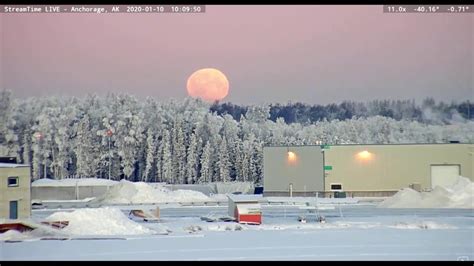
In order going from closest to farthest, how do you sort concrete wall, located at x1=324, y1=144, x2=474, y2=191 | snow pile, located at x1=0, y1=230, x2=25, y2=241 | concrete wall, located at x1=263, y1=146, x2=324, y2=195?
snow pile, located at x1=0, y1=230, x2=25, y2=241
concrete wall, located at x1=324, y1=144, x2=474, y2=191
concrete wall, located at x1=263, y1=146, x2=324, y2=195

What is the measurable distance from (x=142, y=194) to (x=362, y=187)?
2.60m

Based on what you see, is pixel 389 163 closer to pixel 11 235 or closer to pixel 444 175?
pixel 444 175

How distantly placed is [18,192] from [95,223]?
73cm

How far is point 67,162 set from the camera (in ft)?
21.2

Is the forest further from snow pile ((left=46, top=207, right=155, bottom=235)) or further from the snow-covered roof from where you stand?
snow pile ((left=46, top=207, right=155, bottom=235))

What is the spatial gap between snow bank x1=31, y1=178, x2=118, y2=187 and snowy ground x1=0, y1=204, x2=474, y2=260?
0.89 feet

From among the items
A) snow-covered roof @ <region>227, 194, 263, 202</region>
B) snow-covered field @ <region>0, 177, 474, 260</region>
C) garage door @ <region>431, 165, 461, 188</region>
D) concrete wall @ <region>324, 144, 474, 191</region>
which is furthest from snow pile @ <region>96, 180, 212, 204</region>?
garage door @ <region>431, 165, 461, 188</region>

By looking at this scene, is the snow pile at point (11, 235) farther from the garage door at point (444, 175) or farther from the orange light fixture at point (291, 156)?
the garage door at point (444, 175)

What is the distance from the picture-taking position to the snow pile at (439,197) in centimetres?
602

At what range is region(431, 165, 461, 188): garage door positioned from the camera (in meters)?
6.28

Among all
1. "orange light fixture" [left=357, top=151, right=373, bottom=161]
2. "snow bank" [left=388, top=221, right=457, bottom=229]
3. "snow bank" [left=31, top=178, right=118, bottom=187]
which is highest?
"orange light fixture" [left=357, top=151, right=373, bottom=161]

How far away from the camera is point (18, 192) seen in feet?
19.1

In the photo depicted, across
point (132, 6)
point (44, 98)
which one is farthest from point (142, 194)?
point (132, 6)

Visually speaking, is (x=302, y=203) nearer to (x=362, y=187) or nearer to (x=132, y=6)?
(x=362, y=187)
